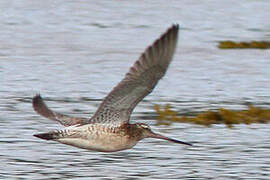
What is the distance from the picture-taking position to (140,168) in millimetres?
12375

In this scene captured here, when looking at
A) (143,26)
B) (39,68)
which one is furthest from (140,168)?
(143,26)

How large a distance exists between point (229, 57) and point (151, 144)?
664 cm

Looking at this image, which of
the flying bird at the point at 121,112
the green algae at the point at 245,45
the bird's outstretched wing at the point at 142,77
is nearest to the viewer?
the bird's outstretched wing at the point at 142,77

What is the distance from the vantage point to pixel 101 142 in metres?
11.4

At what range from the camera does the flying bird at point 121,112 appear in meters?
10.5

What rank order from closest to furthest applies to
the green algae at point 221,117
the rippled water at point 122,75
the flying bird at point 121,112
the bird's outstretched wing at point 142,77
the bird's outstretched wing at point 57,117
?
the bird's outstretched wing at point 142,77 < the flying bird at point 121,112 < the bird's outstretched wing at point 57,117 < the rippled water at point 122,75 < the green algae at point 221,117

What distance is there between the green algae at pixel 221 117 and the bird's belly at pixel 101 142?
10.3ft

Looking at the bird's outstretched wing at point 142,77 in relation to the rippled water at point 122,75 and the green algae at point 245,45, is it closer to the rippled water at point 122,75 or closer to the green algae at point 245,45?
the rippled water at point 122,75

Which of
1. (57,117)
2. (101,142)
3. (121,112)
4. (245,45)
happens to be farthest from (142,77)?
(245,45)

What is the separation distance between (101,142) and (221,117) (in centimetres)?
380

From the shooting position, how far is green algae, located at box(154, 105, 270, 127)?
14.8 metres

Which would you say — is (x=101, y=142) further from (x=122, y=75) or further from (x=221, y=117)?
(x=122, y=75)

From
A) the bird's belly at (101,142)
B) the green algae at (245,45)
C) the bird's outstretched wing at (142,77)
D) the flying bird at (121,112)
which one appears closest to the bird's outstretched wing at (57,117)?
the flying bird at (121,112)

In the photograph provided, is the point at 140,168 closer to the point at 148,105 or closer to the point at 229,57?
the point at 148,105
